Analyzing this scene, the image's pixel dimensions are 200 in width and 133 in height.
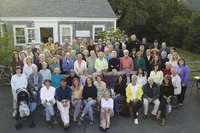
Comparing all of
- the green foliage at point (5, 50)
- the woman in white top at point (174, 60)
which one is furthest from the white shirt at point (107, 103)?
the green foliage at point (5, 50)

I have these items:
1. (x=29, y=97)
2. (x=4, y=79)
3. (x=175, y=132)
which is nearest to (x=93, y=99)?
(x=29, y=97)

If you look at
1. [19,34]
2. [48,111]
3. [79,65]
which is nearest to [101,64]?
[79,65]

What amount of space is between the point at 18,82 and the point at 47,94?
105cm

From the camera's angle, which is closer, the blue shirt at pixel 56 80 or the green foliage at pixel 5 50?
the blue shirt at pixel 56 80

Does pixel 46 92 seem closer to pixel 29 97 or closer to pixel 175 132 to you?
pixel 29 97

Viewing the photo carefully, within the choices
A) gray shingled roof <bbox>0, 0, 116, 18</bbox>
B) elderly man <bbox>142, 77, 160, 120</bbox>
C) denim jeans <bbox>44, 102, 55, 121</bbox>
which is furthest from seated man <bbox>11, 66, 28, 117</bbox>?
gray shingled roof <bbox>0, 0, 116, 18</bbox>

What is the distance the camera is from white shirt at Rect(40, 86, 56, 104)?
22.6ft

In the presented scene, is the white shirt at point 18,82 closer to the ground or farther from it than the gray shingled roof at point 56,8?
closer to the ground

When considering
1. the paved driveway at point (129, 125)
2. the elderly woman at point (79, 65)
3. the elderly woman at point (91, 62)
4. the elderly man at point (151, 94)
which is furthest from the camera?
the elderly woman at point (91, 62)

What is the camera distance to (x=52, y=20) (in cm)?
1645

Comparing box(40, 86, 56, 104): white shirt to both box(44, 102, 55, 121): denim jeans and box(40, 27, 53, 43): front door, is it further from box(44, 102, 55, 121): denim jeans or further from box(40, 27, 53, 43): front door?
box(40, 27, 53, 43): front door

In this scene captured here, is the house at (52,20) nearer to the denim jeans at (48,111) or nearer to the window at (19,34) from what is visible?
the window at (19,34)

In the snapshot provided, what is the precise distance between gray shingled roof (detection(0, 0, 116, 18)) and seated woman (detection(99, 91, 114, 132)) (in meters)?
10.8

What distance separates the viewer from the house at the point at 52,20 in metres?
16.2
